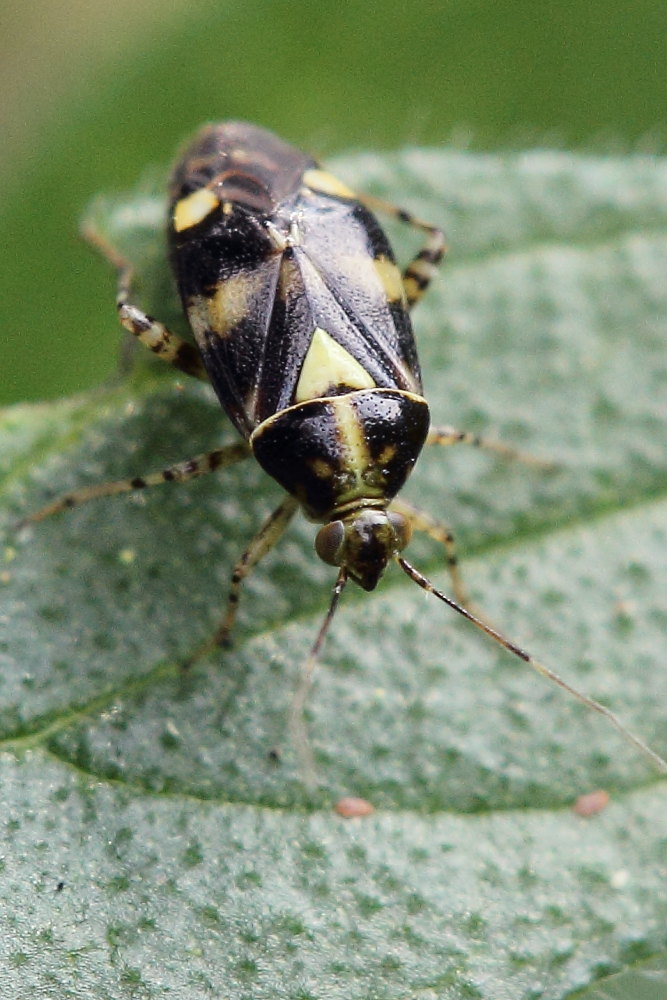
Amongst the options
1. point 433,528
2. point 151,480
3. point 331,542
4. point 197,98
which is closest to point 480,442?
point 433,528

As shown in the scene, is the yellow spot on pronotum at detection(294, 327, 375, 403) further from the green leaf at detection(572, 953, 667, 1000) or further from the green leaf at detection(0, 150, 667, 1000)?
the green leaf at detection(572, 953, 667, 1000)

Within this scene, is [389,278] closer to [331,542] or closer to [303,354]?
[303,354]

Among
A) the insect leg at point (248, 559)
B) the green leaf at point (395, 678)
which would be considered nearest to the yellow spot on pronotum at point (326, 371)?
the insect leg at point (248, 559)

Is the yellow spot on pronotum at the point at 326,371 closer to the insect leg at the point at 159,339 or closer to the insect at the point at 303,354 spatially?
the insect at the point at 303,354

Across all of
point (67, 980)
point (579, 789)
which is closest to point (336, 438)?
point (579, 789)

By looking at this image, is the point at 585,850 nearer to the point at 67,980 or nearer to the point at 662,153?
the point at 67,980

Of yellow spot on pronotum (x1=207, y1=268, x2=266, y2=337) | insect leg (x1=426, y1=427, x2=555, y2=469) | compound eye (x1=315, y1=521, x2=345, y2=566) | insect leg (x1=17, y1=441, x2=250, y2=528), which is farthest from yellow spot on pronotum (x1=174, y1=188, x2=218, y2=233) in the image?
compound eye (x1=315, y1=521, x2=345, y2=566)
